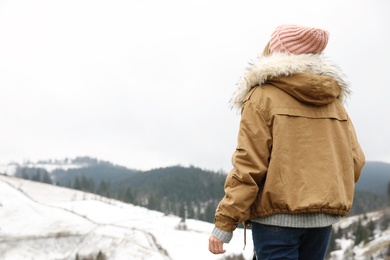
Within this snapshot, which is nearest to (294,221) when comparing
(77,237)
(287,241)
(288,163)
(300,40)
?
(287,241)

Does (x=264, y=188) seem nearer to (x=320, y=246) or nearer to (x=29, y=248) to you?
(x=320, y=246)

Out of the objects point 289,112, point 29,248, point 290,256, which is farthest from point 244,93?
point 29,248

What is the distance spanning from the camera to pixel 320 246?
6.35 ft

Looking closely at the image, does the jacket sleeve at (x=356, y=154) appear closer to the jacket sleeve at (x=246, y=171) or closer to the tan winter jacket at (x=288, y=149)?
the tan winter jacket at (x=288, y=149)

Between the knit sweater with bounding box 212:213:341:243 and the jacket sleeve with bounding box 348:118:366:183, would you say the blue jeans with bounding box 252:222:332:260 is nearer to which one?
the knit sweater with bounding box 212:213:341:243

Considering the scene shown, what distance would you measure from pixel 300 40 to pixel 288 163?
2.10 ft

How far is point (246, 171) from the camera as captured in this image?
1740 mm

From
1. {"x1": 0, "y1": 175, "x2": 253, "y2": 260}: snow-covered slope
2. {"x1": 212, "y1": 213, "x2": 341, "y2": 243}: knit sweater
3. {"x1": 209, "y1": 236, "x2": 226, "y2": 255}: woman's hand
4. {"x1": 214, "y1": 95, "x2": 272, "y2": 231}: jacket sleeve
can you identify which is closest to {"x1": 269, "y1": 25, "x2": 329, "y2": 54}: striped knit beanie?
{"x1": 214, "y1": 95, "x2": 272, "y2": 231}: jacket sleeve

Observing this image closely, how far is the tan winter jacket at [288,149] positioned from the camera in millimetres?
1740

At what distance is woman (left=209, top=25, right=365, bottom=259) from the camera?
1743 millimetres

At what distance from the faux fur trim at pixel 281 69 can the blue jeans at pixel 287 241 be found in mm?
627

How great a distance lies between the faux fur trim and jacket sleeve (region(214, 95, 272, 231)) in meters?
0.15

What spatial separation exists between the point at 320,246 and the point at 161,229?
38.1ft

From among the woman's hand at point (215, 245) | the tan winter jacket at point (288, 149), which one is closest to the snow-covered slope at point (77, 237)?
the woman's hand at point (215, 245)
